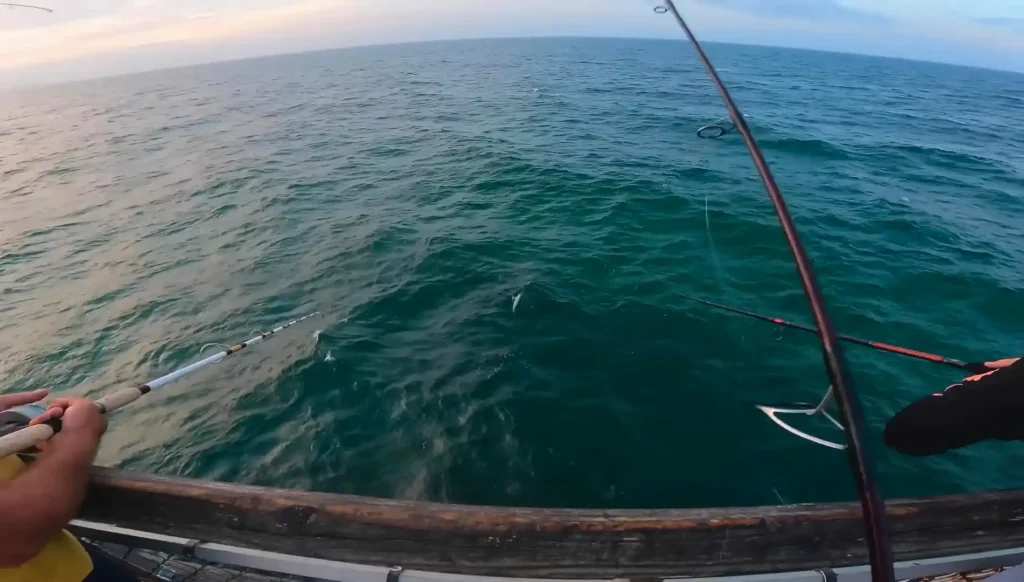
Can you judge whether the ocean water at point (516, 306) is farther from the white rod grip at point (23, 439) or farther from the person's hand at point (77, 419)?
the white rod grip at point (23, 439)

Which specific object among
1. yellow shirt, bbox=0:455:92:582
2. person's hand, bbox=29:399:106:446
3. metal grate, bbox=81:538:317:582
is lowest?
metal grate, bbox=81:538:317:582

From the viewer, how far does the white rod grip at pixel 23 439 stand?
1778 millimetres

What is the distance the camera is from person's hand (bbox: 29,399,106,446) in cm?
210

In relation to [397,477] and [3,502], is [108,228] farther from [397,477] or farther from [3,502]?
[3,502]

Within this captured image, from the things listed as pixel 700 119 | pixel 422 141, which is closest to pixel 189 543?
pixel 422 141

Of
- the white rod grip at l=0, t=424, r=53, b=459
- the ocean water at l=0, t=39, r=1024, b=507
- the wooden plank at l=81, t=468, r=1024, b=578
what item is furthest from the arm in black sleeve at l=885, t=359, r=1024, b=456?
the white rod grip at l=0, t=424, r=53, b=459

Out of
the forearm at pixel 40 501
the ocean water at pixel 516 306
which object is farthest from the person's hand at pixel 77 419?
the ocean water at pixel 516 306

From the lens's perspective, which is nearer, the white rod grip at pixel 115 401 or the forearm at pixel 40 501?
the forearm at pixel 40 501

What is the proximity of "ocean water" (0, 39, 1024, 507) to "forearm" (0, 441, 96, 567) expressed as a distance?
4206 millimetres

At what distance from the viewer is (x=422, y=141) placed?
23.2m

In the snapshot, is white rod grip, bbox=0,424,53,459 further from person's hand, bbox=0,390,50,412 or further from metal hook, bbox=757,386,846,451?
metal hook, bbox=757,386,846,451

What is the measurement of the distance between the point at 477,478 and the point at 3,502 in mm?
4711

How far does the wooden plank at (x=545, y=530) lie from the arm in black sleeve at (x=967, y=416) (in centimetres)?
31

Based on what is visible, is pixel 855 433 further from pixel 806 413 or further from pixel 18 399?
pixel 806 413
